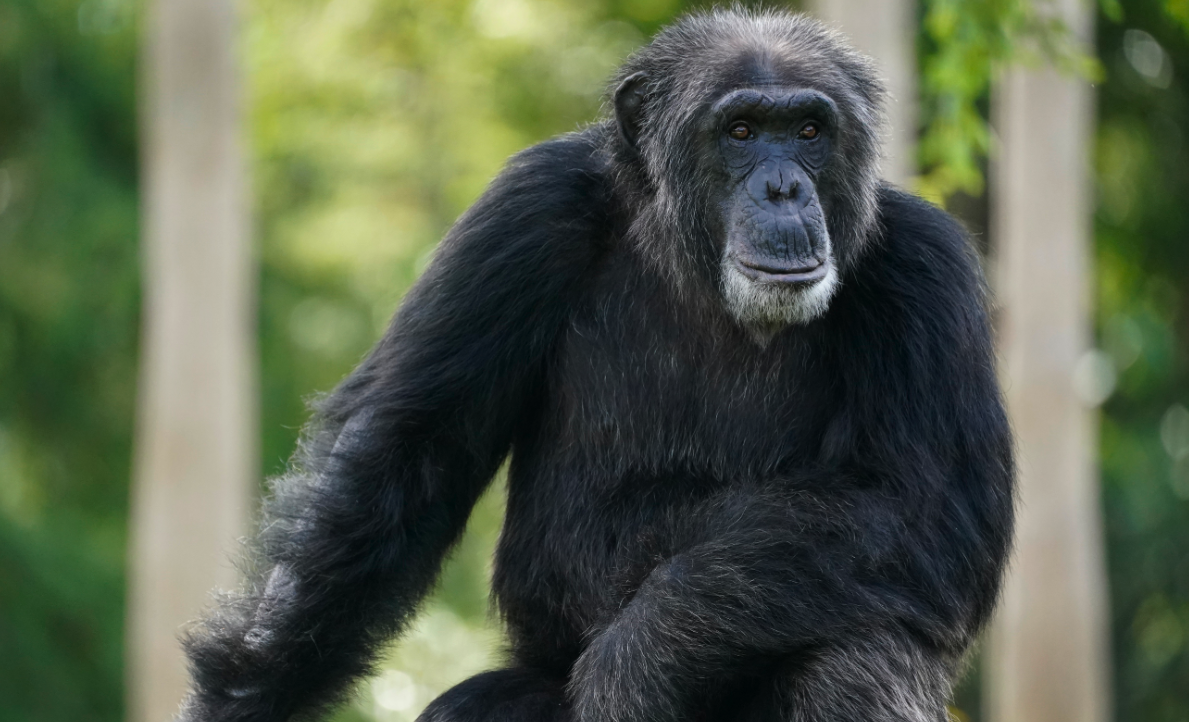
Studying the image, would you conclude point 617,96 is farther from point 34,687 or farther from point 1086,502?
point 34,687

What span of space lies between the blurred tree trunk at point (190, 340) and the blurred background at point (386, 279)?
108cm

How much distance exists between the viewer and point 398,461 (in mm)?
4660

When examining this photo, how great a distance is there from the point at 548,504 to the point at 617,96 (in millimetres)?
1405

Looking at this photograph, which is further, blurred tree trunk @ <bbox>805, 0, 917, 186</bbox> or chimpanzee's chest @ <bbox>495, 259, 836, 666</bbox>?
blurred tree trunk @ <bbox>805, 0, 917, 186</bbox>

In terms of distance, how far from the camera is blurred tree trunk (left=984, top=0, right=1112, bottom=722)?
43.3ft

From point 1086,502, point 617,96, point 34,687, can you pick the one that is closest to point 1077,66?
point 617,96

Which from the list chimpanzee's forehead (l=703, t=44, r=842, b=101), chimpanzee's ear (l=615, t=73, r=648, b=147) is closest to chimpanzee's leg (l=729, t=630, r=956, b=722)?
chimpanzee's forehead (l=703, t=44, r=842, b=101)

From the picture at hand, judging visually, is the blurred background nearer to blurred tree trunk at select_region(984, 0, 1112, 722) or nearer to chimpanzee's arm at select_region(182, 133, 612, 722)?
blurred tree trunk at select_region(984, 0, 1112, 722)

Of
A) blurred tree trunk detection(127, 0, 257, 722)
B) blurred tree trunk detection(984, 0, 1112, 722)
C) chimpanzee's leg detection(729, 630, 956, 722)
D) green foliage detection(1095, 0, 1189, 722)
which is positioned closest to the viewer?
chimpanzee's leg detection(729, 630, 956, 722)

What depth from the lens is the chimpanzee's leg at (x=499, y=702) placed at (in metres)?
4.45

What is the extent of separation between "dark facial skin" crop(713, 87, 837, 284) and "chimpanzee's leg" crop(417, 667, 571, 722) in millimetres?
1478

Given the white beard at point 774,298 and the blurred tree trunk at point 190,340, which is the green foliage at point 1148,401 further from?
the white beard at point 774,298

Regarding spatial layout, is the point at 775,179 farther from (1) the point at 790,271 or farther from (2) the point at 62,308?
(2) the point at 62,308

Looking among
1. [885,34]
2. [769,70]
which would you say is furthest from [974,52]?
[885,34]
